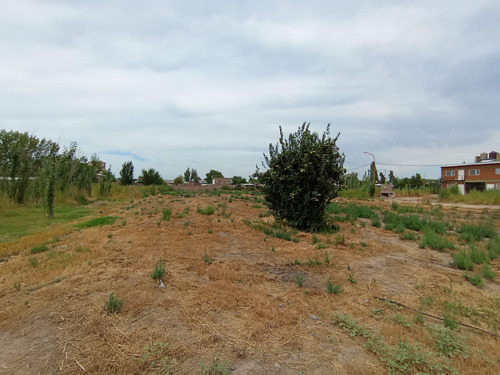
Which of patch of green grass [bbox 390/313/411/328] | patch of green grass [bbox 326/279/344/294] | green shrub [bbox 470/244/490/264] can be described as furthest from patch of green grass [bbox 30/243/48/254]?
green shrub [bbox 470/244/490/264]

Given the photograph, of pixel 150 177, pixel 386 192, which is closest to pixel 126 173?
pixel 150 177

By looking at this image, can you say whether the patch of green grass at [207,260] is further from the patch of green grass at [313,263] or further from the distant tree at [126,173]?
the distant tree at [126,173]

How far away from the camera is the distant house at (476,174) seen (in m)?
37.1

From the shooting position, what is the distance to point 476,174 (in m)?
39.4

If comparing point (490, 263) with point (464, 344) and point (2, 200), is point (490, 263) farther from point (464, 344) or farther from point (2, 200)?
point (2, 200)

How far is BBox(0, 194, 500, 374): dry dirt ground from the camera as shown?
202cm

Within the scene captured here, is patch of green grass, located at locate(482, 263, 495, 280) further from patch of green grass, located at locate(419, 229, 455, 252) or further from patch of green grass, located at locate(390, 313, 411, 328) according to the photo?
patch of green grass, located at locate(390, 313, 411, 328)

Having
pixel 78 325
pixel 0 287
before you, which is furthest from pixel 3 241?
pixel 78 325

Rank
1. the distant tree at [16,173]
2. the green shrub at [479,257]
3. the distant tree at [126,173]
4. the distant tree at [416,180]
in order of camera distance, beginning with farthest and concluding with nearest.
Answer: the distant tree at [416,180], the distant tree at [126,173], the distant tree at [16,173], the green shrub at [479,257]

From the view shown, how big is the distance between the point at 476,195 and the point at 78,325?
26.0m

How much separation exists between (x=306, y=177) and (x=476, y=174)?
45.9 m

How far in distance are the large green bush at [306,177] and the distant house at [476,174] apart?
38.4 m

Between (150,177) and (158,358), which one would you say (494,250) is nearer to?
(158,358)

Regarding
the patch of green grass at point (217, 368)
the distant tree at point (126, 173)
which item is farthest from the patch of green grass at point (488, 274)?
the distant tree at point (126, 173)
